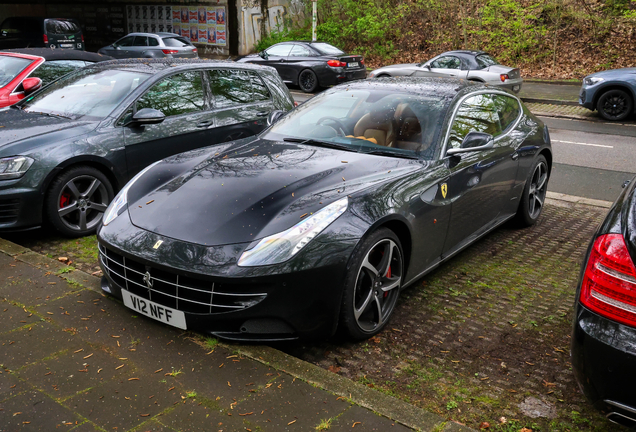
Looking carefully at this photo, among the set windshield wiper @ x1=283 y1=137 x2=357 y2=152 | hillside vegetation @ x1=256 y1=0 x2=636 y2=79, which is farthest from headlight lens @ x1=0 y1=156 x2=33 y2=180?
hillside vegetation @ x1=256 y1=0 x2=636 y2=79

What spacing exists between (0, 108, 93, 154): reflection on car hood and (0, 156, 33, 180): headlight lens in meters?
0.08

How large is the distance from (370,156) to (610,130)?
1137 centimetres

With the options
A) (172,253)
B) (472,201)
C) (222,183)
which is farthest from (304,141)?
(172,253)

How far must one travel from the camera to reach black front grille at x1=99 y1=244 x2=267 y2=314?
352 cm

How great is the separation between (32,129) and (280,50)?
16.0 meters

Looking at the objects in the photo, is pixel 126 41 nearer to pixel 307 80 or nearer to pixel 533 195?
pixel 307 80

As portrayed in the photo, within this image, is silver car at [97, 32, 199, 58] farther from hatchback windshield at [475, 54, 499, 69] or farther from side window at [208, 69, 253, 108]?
side window at [208, 69, 253, 108]

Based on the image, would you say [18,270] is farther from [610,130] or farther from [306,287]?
[610,130]

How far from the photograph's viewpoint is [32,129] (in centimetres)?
571

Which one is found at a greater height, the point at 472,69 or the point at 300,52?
the point at 300,52

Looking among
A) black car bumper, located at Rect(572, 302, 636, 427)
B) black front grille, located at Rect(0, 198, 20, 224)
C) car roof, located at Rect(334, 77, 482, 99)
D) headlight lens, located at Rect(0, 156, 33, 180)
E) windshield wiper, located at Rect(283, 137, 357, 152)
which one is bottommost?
black front grille, located at Rect(0, 198, 20, 224)

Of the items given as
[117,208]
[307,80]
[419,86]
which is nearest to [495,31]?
[307,80]

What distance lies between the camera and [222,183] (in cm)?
418

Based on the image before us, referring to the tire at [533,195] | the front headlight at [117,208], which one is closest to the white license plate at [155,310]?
the front headlight at [117,208]
